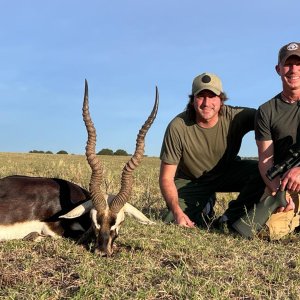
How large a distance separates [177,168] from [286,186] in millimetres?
2613

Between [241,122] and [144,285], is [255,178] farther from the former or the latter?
[144,285]

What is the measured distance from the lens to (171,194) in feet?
22.3

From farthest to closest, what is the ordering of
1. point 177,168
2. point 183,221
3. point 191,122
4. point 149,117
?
point 177,168 → point 191,122 → point 183,221 → point 149,117

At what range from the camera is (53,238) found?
5.39 metres

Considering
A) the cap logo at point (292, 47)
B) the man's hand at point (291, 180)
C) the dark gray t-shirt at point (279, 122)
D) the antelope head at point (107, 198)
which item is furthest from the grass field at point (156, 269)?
the cap logo at point (292, 47)

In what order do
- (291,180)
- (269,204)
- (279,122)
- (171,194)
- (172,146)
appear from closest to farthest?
(291,180)
(269,204)
(279,122)
(171,194)
(172,146)

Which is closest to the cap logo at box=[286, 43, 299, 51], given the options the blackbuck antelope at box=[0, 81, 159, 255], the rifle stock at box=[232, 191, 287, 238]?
the rifle stock at box=[232, 191, 287, 238]

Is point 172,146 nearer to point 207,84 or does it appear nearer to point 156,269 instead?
point 207,84

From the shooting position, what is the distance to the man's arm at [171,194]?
647 centimetres

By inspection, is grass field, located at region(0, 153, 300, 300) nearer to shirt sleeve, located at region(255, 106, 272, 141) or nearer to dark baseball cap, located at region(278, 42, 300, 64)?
shirt sleeve, located at region(255, 106, 272, 141)

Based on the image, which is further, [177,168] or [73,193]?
[177,168]

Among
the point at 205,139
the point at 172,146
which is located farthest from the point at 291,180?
the point at 172,146

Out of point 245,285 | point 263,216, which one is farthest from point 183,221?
point 245,285

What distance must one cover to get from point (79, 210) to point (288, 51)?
3144 millimetres
